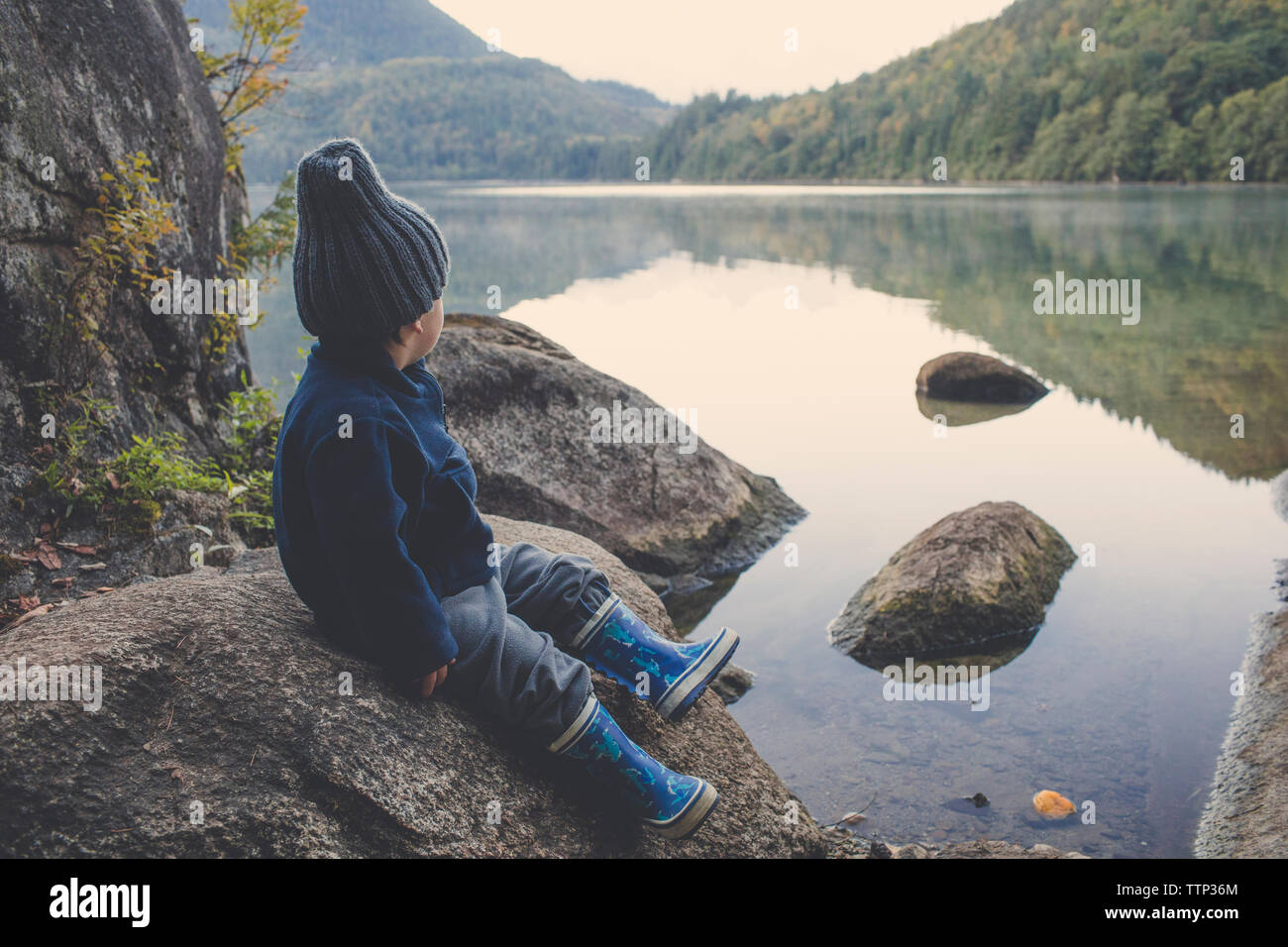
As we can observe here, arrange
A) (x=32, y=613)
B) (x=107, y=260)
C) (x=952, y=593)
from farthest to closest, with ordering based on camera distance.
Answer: (x=952, y=593)
(x=107, y=260)
(x=32, y=613)

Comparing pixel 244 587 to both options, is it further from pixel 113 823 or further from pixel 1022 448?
pixel 1022 448

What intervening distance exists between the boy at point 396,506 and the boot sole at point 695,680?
0.37 meters

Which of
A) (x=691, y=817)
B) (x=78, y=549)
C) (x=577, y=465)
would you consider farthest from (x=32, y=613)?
(x=577, y=465)

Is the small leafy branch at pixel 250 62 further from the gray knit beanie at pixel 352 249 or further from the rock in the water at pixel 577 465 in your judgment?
the gray knit beanie at pixel 352 249

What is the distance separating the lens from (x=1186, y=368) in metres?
14.8

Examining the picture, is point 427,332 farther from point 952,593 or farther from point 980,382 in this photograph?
point 980,382

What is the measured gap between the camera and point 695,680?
141 inches

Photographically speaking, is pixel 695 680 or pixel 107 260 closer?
pixel 695 680

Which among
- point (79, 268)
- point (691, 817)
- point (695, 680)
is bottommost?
point (691, 817)

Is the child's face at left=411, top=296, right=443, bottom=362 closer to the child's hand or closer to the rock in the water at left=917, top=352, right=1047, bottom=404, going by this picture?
the child's hand

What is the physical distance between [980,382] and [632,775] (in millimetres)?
11290

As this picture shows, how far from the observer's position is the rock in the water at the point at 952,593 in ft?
21.4

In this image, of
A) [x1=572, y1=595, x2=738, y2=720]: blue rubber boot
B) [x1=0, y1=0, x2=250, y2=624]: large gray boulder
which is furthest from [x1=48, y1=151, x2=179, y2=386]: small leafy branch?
[x1=572, y1=595, x2=738, y2=720]: blue rubber boot

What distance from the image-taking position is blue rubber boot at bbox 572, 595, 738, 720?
3.54 meters
